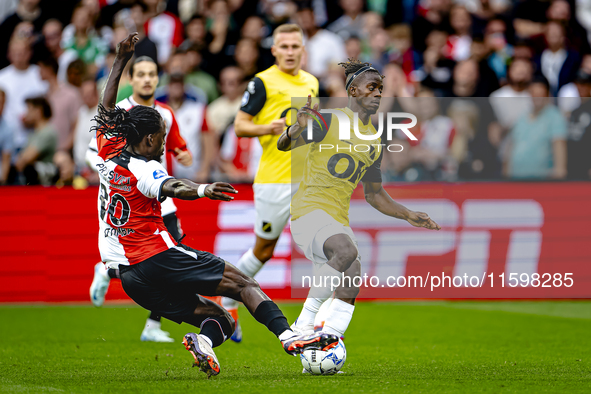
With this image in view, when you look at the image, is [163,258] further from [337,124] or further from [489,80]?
[489,80]

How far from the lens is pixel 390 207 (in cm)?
567

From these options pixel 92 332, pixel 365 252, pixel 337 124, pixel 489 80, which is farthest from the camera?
pixel 489 80

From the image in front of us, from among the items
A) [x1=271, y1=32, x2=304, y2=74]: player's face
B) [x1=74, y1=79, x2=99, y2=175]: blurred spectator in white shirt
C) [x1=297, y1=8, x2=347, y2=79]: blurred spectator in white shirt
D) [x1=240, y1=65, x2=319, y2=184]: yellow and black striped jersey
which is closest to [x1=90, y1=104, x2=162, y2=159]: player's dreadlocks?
[x1=240, y1=65, x2=319, y2=184]: yellow and black striped jersey

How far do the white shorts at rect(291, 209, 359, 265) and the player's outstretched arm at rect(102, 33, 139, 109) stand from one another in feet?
5.70

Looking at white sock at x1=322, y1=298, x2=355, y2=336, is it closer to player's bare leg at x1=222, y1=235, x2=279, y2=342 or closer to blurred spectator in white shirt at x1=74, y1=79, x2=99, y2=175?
player's bare leg at x1=222, y1=235, x2=279, y2=342

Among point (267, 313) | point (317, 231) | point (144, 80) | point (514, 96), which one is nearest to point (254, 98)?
point (144, 80)

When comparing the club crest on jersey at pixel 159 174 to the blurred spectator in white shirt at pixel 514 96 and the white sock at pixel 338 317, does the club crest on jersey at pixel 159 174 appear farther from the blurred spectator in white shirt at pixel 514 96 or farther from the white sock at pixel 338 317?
the blurred spectator in white shirt at pixel 514 96

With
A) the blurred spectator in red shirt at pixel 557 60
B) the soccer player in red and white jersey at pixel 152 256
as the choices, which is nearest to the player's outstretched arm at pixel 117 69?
the soccer player in red and white jersey at pixel 152 256

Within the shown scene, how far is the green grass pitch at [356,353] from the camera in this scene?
4.71 metres

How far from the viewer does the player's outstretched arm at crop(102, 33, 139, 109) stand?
5707mm

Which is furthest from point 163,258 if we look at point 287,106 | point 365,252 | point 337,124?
point 365,252

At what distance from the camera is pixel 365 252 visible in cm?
935

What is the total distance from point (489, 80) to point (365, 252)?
3.60 metres

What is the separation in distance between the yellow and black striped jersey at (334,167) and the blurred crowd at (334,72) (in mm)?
3975
